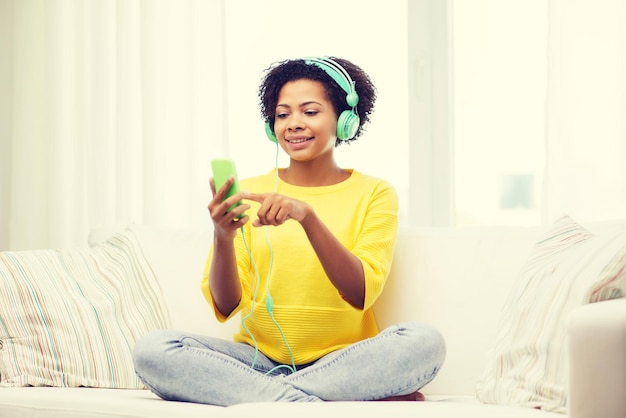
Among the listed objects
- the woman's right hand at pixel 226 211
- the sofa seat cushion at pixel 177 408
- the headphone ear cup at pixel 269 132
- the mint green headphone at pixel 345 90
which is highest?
the mint green headphone at pixel 345 90

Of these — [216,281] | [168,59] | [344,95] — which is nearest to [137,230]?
[216,281]

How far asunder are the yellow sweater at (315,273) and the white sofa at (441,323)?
0.35 ft

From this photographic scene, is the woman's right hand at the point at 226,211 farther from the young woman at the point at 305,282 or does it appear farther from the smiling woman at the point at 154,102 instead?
the smiling woman at the point at 154,102

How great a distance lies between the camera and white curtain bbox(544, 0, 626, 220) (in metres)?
2.47

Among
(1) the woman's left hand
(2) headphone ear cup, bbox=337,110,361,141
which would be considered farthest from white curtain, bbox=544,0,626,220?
(1) the woman's left hand

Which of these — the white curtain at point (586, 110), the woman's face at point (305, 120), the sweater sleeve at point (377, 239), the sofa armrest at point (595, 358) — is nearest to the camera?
the sofa armrest at point (595, 358)

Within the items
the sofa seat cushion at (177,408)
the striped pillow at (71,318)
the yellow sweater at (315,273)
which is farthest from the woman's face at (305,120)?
the sofa seat cushion at (177,408)

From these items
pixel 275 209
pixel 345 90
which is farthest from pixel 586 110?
pixel 275 209

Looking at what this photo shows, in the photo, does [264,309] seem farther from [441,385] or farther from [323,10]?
[323,10]

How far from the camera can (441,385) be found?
1946 mm

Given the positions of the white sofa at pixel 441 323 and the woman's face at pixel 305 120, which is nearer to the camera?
the white sofa at pixel 441 323

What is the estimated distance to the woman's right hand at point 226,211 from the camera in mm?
1738

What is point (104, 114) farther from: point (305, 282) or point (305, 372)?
point (305, 372)

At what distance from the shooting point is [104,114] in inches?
127
